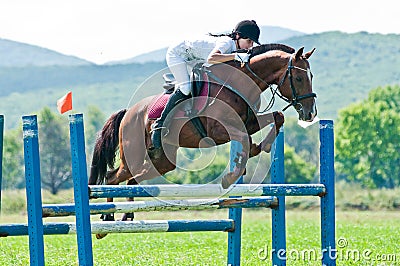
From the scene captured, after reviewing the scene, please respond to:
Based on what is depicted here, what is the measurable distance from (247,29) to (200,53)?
619mm

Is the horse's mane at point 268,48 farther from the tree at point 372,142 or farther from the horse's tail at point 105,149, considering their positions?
the tree at point 372,142

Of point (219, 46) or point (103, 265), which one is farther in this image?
point (103, 265)

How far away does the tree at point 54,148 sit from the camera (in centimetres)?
9269

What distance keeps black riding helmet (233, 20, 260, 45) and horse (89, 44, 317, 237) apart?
6.6 inches

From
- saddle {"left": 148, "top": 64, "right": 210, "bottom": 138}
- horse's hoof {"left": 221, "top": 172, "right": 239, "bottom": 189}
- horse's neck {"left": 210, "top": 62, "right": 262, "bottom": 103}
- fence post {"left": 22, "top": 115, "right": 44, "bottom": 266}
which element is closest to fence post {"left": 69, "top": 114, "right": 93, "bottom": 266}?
fence post {"left": 22, "top": 115, "right": 44, "bottom": 266}

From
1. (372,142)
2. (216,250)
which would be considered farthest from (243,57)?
(372,142)

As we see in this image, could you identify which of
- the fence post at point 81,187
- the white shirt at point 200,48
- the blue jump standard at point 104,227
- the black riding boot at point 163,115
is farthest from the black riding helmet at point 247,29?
the fence post at point 81,187

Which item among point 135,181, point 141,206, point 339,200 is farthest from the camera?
point 339,200

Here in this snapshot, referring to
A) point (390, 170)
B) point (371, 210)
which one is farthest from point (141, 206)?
point (390, 170)

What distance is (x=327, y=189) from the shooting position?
23.4ft

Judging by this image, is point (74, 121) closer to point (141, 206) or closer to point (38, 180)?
point (38, 180)

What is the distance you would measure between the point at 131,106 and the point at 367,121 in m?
81.5

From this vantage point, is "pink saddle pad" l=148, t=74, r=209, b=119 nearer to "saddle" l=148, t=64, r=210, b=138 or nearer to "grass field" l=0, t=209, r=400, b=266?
"saddle" l=148, t=64, r=210, b=138

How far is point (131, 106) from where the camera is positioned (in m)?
8.85
